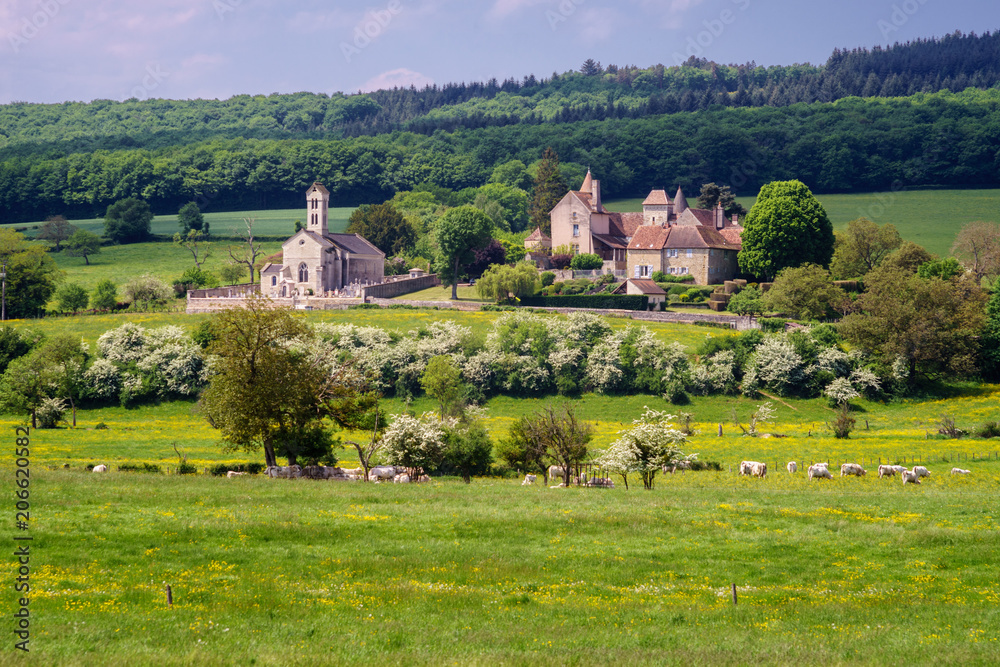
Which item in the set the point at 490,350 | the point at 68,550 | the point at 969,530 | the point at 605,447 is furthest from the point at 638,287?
the point at 68,550

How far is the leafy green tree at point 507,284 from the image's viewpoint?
99562 millimetres

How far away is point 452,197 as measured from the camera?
18550 cm

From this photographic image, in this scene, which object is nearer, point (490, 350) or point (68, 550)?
point (68, 550)

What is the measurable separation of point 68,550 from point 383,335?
2310 inches

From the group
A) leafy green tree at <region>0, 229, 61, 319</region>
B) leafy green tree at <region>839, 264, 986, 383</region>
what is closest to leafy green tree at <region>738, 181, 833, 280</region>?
leafy green tree at <region>839, 264, 986, 383</region>

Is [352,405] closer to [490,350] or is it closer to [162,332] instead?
[490,350]

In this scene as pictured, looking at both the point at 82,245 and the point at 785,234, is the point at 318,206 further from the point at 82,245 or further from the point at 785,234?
the point at 785,234

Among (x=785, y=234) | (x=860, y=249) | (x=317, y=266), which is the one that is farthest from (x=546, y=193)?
(x=860, y=249)

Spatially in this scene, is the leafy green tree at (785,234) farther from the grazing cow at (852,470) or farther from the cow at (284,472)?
the cow at (284,472)

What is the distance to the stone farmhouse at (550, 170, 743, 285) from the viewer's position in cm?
10662

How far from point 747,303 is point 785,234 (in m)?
14.3

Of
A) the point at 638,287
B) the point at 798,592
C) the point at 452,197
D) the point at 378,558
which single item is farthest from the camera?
the point at 452,197

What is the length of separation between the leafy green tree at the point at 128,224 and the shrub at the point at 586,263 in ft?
283

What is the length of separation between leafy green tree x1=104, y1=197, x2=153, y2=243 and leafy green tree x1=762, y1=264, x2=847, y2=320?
116 meters
